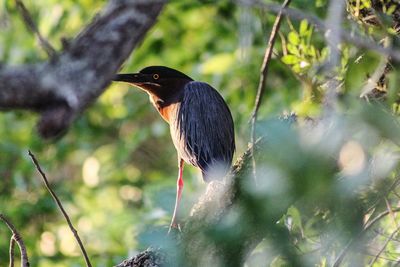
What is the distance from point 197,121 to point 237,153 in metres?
0.84

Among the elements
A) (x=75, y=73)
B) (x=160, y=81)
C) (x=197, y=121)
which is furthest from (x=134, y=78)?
(x=75, y=73)

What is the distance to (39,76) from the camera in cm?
258

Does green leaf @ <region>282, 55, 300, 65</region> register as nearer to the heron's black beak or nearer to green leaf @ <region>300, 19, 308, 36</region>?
green leaf @ <region>300, 19, 308, 36</region>

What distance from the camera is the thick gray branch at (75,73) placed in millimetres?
2537

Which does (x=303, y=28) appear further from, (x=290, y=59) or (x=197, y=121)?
(x=197, y=121)

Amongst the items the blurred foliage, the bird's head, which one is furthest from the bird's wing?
the bird's head

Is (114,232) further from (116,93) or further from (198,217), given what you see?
(198,217)

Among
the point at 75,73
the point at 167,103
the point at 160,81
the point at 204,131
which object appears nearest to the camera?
the point at 75,73

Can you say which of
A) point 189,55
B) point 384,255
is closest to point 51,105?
point 384,255

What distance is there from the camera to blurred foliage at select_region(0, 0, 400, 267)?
241 cm

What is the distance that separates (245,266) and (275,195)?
0.97 m

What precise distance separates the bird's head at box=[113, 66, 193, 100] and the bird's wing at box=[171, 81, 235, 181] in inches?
13.5

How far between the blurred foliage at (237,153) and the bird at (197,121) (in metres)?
0.24

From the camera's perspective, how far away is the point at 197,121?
17.7 feet
